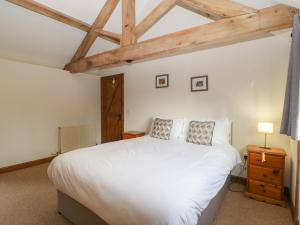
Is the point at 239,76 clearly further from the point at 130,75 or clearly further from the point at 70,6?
the point at 70,6

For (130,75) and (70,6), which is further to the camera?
(130,75)

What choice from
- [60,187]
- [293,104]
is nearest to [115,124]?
[60,187]

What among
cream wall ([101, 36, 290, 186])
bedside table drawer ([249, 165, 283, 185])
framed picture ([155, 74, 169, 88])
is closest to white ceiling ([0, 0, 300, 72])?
cream wall ([101, 36, 290, 186])

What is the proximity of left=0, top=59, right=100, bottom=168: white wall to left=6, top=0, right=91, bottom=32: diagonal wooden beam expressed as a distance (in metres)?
1.22

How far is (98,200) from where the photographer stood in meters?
1.43

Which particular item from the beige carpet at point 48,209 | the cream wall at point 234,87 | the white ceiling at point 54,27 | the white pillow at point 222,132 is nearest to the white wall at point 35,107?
the white ceiling at point 54,27

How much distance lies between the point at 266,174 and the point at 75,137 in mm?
4054

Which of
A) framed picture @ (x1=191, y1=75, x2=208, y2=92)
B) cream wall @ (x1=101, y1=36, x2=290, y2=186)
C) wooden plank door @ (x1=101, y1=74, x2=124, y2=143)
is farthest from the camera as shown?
Result: wooden plank door @ (x1=101, y1=74, x2=124, y2=143)

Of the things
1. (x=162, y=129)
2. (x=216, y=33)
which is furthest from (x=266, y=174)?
(x=216, y=33)

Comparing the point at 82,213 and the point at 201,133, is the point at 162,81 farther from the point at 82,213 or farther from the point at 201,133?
the point at 82,213

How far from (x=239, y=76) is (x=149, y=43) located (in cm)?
156

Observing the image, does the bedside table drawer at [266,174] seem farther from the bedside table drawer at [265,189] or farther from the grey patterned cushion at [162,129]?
the grey patterned cushion at [162,129]

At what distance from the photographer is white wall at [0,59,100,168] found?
11.3ft

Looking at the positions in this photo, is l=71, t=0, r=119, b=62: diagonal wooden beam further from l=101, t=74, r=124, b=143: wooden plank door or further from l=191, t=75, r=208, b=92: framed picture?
l=191, t=75, r=208, b=92: framed picture
